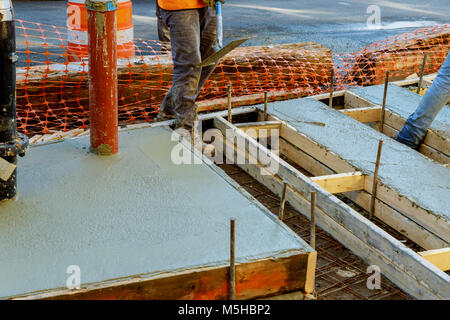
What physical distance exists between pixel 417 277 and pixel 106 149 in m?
2.33

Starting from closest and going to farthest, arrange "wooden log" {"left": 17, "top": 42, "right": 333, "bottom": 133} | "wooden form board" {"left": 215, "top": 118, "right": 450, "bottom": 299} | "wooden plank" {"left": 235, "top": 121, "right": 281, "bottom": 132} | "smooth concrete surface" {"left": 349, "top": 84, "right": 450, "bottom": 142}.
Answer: "wooden form board" {"left": 215, "top": 118, "right": 450, "bottom": 299}, "wooden plank" {"left": 235, "top": 121, "right": 281, "bottom": 132}, "smooth concrete surface" {"left": 349, "top": 84, "right": 450, "bottom": 142}, "wooden log" {"left": 17, "top": 42, "right": 333, "bottom": 133}

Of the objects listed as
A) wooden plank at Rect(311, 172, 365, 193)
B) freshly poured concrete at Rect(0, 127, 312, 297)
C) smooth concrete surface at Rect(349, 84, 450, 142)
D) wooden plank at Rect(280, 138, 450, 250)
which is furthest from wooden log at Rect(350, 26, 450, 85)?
freshly poured concrete at Rect(0, 127, 312, 297)

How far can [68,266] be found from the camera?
3.12 m

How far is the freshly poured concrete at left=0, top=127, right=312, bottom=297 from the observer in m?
3.16

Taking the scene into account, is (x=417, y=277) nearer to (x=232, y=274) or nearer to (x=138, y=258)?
(x=232, y=274)

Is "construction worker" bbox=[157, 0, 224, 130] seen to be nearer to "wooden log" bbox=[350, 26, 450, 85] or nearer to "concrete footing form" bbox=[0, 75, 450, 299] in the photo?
"concrete footing form" bbox=[0, 75, 450, 299]

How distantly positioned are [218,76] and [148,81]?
0.86m

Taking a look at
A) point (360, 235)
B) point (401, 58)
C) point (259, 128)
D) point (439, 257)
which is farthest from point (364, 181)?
point (401, 58)

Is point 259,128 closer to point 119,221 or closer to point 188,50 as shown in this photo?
point 188,50

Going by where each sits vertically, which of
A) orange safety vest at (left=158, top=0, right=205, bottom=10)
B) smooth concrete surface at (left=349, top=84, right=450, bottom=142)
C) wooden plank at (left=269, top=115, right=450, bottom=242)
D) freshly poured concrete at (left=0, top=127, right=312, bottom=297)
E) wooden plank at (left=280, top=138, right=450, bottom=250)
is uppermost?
orange safety vest at (left=158, top=0, right=205, bottom=10)

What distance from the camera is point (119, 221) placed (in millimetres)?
3580

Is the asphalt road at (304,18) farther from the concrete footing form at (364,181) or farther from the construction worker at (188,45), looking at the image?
the construction worker at (188,45)

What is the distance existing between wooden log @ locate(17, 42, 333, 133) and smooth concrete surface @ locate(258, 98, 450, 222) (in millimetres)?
1020
